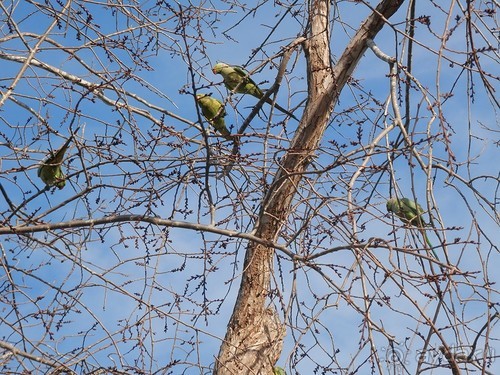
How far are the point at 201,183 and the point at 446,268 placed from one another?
132 centimetres

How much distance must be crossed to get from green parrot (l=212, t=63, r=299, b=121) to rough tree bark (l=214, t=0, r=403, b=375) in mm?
221

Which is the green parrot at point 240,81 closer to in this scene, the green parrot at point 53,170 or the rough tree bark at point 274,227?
the rough tree bark at point 274,227

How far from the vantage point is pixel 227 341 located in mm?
3996

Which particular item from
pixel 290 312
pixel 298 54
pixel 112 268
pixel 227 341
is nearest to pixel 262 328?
pixel 227 341

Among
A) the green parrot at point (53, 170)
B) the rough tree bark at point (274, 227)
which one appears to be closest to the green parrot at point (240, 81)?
the rough tree bark at point (274, 227)

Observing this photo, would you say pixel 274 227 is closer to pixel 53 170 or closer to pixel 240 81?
pixel 240 81

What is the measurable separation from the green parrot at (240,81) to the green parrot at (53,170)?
1031mm

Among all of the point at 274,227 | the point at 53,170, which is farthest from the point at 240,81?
the point at 53,170

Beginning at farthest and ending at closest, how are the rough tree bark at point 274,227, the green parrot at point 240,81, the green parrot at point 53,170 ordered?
the green parrot at point 240,81, the rough tree bark at point 274,227, the green parrot at point 53,170

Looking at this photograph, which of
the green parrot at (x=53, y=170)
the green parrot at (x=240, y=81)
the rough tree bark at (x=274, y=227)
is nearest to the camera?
the green parrot at (x=53, y=170)

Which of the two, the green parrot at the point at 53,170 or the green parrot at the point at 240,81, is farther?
the green parrot at the point at 240,81

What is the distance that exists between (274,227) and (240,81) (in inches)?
33.2

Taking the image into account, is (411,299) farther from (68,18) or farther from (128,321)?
(68,18)

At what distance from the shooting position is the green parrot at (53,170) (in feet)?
12.1
